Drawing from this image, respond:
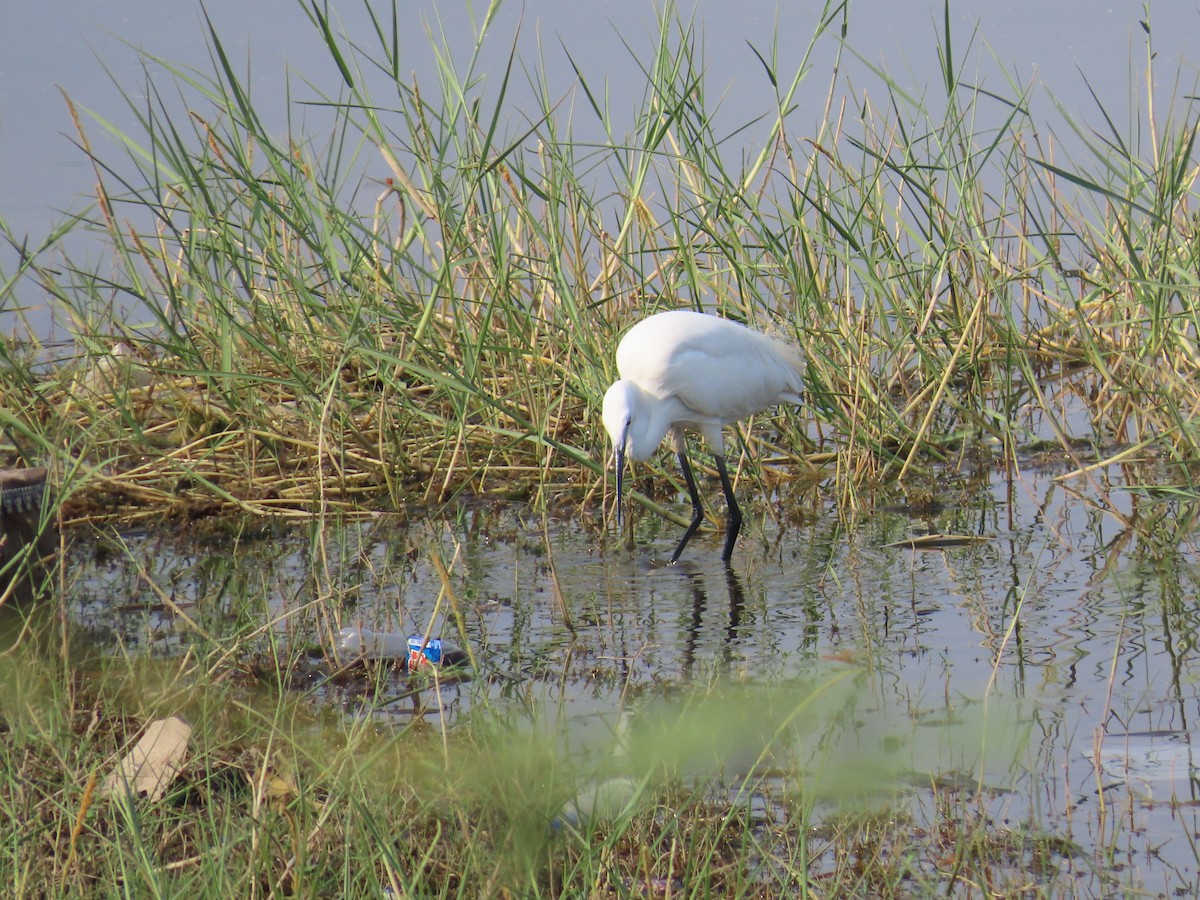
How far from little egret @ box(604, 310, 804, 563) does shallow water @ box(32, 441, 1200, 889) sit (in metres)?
0.34

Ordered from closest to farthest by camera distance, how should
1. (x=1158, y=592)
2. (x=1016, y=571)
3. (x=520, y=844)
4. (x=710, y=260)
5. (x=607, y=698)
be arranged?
(x=520, y=844) < (x=607, y=698) < (x=1158, y=592) < (x=1016, y=571) < (x=710, y=260)

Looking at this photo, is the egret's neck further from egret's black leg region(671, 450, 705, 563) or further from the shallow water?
the shallow water

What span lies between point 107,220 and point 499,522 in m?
1.81

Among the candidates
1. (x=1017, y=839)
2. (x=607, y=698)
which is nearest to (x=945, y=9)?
(x=607, y=698)

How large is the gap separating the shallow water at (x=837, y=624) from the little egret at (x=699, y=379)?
0.34 m

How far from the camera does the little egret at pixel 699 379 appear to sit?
16.2 feet

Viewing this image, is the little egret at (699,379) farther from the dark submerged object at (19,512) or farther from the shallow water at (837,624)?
the dark submerged object at (19,512)

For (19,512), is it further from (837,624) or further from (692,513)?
(692,513)

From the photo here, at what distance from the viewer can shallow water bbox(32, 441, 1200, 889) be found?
102 inches

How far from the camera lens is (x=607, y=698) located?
3227 mm

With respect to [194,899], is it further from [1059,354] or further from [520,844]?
[1059,354]

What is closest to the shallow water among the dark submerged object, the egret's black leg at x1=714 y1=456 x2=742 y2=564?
the egret's black leg at x1=714 y1=456 x2=742 y2=564

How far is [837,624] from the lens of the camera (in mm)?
3746

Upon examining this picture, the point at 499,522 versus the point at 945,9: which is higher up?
the point at 945,9
